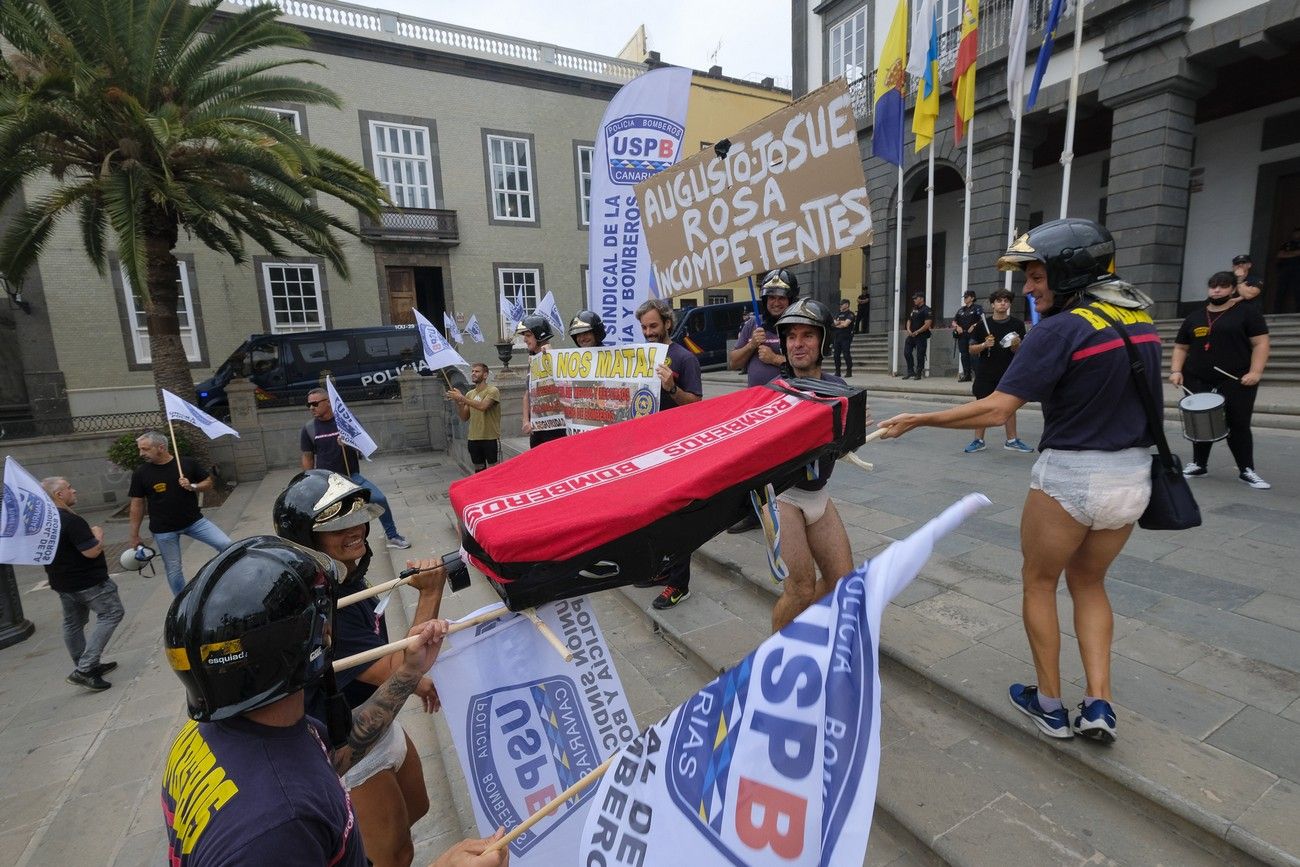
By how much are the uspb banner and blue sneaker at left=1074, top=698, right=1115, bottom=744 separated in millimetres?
2427

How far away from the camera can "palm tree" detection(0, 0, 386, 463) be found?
27.0ft

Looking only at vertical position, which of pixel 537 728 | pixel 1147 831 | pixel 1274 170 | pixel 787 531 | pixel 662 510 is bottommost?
pixel 1147 831

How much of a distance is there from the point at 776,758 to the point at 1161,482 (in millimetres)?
1988

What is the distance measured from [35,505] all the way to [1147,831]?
6.83 metres

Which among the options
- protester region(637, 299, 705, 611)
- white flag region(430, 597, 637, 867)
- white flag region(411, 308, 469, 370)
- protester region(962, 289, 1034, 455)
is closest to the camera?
white flag region(430, 597, 637, 867)

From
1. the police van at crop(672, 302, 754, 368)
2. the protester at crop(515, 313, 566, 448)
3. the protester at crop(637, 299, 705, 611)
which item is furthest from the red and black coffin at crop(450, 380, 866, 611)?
the police van at crop(672, 302, 754, 368)

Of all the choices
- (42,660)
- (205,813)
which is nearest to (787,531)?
(205,813)

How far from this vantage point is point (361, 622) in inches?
81.2

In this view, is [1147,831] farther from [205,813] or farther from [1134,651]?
[205,813]

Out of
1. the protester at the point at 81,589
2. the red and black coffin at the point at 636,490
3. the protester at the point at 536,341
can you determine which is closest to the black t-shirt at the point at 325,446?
the protester at the point at 81,589

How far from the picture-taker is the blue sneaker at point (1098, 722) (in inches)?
87.1

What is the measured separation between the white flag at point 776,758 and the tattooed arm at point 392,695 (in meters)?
0.69

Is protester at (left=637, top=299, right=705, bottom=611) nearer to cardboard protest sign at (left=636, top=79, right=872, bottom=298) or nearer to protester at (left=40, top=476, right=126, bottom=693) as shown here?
cardboard protest sign at (left=636, top=79, right=872, bottom=298)

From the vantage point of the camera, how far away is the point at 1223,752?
87.0 inches
